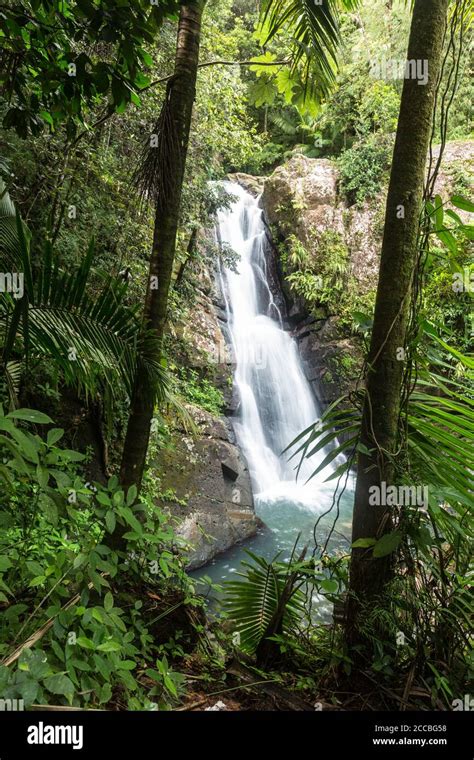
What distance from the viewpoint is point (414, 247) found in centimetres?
178

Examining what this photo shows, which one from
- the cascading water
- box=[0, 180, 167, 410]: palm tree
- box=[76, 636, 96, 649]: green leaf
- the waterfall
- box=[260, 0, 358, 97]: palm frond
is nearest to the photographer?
box=[76, 636, 96, 649]: green leaf

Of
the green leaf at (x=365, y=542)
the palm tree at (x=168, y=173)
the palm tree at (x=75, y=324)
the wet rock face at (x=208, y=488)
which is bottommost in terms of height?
the wet rock face at (x=208, y=488)

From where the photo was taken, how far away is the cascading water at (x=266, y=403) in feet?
24.0

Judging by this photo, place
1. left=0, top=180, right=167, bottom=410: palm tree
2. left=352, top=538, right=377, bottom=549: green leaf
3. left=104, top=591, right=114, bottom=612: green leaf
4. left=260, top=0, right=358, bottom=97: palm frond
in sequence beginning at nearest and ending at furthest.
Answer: left=104, top=591, right=114, bottom=612: green leaf → left=352, top=538, right=377, bottom=549: green leaf → left=0, top=180, right=167, bottom=410: palm tree → left=260, top=0, right=358, bottom=97: palm frond

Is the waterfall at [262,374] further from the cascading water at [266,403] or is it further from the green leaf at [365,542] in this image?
the green leaf at [365,542]

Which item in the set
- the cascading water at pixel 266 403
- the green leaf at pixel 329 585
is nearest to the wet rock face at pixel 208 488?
the cascading water at pixel 266 403

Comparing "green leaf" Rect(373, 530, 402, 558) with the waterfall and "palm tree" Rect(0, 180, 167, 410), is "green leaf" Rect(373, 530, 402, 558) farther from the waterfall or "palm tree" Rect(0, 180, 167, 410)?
the waterfall

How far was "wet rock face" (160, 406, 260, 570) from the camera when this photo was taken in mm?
5586

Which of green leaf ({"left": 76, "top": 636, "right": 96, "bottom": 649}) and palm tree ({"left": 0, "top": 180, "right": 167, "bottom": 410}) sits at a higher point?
palm tree ({"left": 0, "top": 180, "right": 167, "bottom": 410})

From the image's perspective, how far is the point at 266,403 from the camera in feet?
33.4

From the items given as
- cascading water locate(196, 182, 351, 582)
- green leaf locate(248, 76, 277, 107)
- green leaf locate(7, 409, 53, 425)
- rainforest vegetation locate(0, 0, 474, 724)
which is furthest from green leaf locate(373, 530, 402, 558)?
cascading water locate(196, 182, 351, 582)

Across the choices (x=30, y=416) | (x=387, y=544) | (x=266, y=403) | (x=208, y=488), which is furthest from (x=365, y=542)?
(x=266, y=403)

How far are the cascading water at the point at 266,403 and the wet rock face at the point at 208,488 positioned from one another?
241 mm
